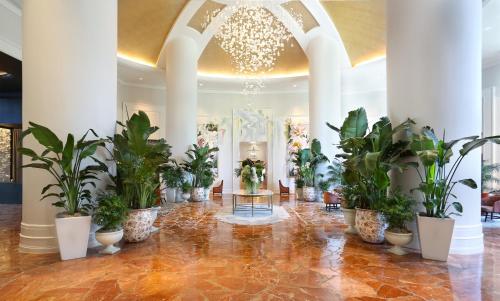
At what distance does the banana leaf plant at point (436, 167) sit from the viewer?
3881 millimetres

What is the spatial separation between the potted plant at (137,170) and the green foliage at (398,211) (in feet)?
12.1

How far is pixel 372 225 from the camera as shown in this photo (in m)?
4.78

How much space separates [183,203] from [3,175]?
629cm

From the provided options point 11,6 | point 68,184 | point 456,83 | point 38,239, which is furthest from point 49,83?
point 456,83

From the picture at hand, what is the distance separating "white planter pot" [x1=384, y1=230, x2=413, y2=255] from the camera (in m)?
4.22

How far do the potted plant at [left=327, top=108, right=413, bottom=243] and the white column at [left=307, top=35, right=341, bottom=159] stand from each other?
17.6ft

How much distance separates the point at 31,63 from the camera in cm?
458

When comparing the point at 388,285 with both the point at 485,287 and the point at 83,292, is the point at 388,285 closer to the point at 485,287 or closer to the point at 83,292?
the point at 485,287

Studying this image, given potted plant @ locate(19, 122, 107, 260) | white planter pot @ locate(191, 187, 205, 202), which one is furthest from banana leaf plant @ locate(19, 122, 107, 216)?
white planter pot @ locate(191, 187, 205, 202)

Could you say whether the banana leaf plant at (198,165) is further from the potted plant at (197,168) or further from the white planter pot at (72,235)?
the white planter pot at (72,235)

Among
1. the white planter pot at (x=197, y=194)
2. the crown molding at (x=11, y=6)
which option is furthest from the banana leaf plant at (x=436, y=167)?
the crown molding at (x=11, y=6)

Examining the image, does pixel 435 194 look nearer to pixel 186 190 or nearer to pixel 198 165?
pixel 198 165

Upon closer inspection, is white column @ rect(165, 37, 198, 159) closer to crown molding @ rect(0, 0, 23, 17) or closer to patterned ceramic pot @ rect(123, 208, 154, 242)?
crown molding @ rect(0, 0, 23, 17)

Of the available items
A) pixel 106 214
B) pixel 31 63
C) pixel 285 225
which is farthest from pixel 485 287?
pixel 31 63
